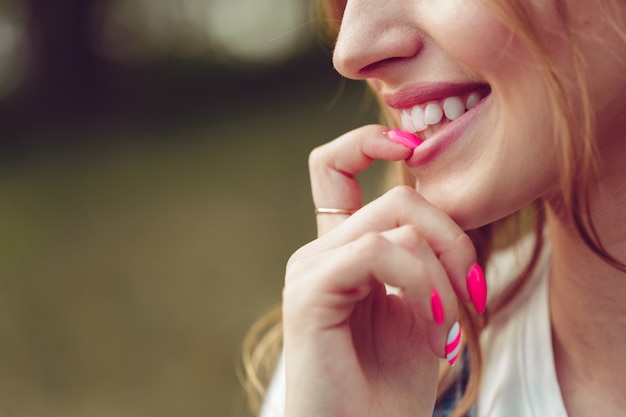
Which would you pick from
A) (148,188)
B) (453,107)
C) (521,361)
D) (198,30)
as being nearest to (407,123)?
(453,107)

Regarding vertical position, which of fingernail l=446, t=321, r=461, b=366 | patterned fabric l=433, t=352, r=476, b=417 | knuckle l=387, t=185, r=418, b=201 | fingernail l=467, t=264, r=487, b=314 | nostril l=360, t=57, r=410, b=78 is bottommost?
patterned fabric l=433, t=352, r=476, b=417

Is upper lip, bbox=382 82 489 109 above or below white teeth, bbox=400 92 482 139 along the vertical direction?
above

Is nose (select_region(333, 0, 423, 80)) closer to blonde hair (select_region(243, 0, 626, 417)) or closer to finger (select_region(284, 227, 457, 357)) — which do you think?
blonde hair (select_region(243, 0, 626, 417))

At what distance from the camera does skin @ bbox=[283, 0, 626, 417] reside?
982mm

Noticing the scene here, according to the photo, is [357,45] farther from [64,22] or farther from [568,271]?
[64,22]

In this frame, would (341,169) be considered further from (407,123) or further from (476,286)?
(476,286)

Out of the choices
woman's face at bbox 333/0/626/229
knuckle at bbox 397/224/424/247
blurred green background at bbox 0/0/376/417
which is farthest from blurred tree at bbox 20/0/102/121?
knuckle at bbox 397/224/424/247

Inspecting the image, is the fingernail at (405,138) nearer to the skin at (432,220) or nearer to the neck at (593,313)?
the skin at (432,220)

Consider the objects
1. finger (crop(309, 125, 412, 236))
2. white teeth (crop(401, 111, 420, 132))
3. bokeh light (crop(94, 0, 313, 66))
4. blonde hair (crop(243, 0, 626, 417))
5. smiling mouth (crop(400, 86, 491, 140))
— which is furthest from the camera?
bokeh light (crop(94, 0, 313, 66))

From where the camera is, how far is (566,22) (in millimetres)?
971

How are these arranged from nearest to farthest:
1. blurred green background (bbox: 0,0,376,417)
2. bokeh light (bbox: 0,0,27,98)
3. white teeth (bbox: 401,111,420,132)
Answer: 1. white teeth (bbox: 401,111,420,132)
2. blurred green background (bbox: 0,0,376,417)
3. bokeh light (bbox: 0,0,27,98)

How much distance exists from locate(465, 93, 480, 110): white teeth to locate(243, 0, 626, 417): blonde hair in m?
0.11

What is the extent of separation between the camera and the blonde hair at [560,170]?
0.96 meters

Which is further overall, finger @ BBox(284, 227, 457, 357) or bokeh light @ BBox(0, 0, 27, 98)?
bokeh light @ BBox(0, 0, 27, 98)
